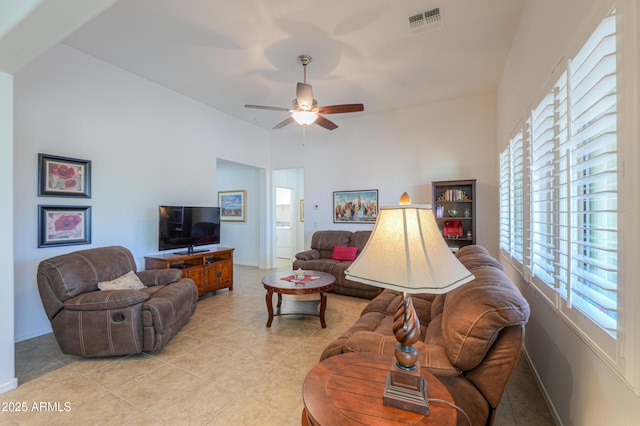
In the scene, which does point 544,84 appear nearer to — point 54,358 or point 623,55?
point 623,55

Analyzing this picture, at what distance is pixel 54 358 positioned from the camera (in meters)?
2.62

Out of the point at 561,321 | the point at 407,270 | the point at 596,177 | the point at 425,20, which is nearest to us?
the point at 407,270

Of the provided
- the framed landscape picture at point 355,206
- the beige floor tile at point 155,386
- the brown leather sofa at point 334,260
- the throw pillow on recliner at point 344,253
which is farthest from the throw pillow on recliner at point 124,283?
the framed landscape picture at point 355,206

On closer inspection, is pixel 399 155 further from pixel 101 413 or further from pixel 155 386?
pixel 101 413

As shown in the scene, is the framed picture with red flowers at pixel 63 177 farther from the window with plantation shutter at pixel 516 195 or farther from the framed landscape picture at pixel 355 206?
the window with plantation shutter at pixel 516 195

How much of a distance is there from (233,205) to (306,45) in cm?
479

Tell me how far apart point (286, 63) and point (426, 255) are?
11.1ft

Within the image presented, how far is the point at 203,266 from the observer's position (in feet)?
14.3

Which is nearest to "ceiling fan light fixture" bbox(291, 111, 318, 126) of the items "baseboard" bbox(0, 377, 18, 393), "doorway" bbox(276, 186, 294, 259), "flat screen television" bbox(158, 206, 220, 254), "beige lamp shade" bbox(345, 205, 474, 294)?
"flat screen television" bbox(158, 206, 220, 254)

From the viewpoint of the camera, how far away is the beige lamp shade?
101 cm

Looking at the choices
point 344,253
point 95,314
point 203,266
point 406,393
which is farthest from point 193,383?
point 344,253

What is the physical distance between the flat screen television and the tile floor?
55.8 inches

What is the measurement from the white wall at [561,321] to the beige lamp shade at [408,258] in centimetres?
67

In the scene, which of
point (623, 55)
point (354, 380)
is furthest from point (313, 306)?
point (623, 55)
